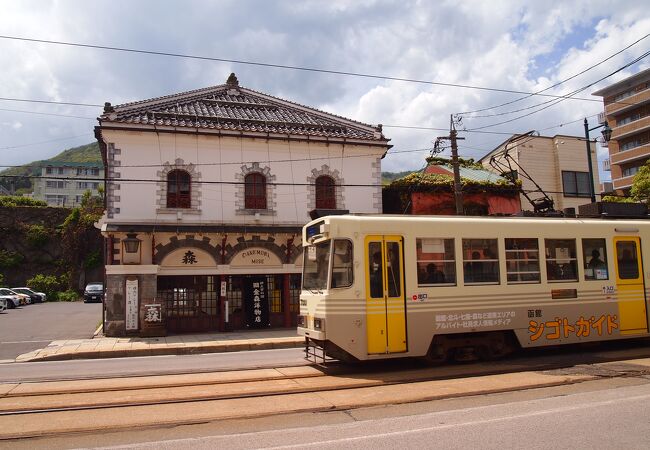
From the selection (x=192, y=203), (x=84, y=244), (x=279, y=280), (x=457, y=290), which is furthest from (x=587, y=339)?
(x=84, y=244)

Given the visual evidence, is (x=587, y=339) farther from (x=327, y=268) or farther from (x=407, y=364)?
(x=327, y=268)

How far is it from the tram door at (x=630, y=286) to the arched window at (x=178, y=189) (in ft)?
48.9

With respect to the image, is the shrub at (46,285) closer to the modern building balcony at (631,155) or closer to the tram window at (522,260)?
the tram window at (522,260)

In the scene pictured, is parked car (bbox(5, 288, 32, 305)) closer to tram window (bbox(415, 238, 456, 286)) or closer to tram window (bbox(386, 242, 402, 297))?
tram window (bbox(386, 242, 402, 297))

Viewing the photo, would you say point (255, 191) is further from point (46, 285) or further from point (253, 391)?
point (46, 285)

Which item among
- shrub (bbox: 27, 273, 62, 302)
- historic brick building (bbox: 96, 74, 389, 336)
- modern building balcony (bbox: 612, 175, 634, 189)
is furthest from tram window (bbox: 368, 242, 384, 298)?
modern building balcony (bbox: 612, 175, 634, 189)

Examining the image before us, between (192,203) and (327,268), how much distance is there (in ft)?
39.6

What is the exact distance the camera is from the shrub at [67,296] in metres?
45.6

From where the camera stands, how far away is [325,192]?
22.5 m

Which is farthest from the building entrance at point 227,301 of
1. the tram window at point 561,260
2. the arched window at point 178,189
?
the tram window at point 561,260

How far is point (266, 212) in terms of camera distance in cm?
2150

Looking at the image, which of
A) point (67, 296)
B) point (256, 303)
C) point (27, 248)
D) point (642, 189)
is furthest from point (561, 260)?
point (27, 248)

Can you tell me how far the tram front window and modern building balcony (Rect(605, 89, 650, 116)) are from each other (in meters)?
55.0

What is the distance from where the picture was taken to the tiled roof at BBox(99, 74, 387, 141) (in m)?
20.9
